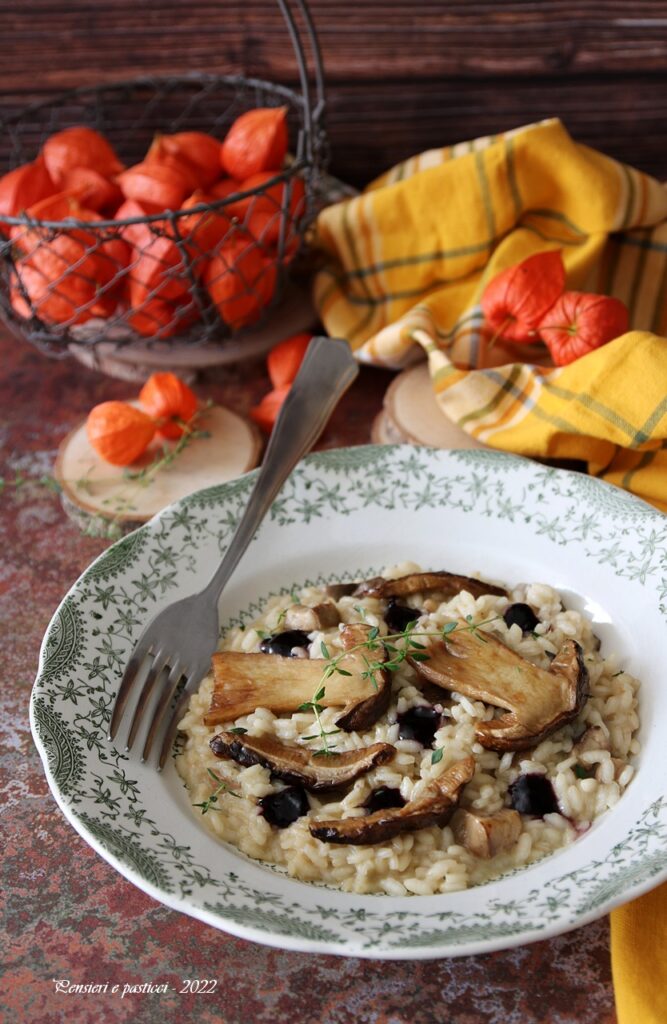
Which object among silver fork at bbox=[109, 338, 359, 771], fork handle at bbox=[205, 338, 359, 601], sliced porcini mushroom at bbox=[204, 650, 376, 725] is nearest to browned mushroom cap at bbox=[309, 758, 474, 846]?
sliced porcini mushroom at bbox=[204, 650, 376, 725]

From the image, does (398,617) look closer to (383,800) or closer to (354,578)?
(354,578)

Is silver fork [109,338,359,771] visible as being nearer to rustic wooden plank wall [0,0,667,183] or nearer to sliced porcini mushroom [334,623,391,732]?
sliced porcini mushroom [334,623,391,732]

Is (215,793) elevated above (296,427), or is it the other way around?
(296,427)

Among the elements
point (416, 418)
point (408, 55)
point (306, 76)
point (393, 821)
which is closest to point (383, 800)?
point (393, 821)

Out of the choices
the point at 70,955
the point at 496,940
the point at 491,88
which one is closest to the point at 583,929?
the point at 496,940

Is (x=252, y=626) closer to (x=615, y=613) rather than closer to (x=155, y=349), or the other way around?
(x=615, y=613)

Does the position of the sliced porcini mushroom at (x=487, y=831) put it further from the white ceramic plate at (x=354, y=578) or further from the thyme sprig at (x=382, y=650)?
the thyme sprig at (x=382, y=650)
